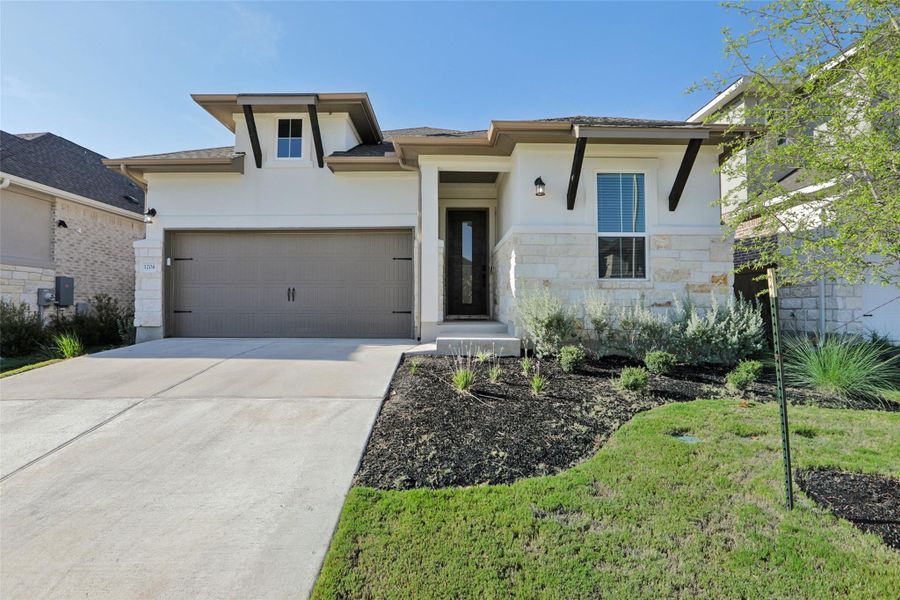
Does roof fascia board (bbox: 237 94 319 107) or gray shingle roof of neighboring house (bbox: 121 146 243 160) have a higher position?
roof fascia board (bbox: 237 94 319 107)

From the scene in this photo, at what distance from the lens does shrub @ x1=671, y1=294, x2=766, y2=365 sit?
6.04 meters

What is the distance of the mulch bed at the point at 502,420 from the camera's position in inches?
123

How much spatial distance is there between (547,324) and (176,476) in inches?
186

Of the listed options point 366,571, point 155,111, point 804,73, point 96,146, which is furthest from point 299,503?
point 96,146

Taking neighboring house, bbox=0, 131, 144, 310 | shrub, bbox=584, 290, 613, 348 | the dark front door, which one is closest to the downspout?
the dark front door

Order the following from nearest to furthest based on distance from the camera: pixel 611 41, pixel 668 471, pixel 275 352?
pixel 668 471 < pixel 275 352 < pixel 611 41

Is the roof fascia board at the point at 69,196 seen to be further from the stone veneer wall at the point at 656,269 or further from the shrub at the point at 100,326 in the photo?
the stone veneer wall at the point at 656,269

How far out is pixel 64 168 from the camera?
11.7 metres

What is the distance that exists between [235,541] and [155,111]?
9878 millimetres

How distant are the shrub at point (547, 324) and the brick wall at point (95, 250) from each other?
39.7ft

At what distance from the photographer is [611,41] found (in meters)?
7.88

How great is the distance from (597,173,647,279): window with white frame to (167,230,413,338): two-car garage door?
3.88 metres

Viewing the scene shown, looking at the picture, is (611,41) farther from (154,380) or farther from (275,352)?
(154,380)

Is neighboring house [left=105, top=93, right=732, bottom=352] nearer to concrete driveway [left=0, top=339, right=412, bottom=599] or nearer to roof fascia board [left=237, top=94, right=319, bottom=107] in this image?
roof fascia board [left=237, top=94, right=319, bottom=107]
